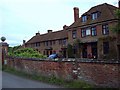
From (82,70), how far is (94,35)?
25.2 metres

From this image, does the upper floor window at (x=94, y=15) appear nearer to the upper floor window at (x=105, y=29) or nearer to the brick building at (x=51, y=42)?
the upper floor window at (x=105, y=29)

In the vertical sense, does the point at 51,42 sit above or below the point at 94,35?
below

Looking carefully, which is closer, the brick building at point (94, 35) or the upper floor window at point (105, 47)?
the brick building at point (94, 35)

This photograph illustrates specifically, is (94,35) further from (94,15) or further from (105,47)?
(94,15)

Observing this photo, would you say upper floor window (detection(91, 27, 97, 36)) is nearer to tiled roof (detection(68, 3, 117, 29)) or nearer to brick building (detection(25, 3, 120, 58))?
brick building (detection(25, 3, 120, 58))

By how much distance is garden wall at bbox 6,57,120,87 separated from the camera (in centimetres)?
1087

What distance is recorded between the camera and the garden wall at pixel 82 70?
10867 mm

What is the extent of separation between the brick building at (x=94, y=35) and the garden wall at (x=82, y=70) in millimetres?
17636

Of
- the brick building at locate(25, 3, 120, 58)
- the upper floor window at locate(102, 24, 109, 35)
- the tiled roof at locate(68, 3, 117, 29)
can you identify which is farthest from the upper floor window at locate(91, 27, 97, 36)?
the upper floor window at locate(102, 24, 109, 35)

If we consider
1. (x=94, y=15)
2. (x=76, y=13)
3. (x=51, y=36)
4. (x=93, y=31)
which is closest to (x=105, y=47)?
(x=93, y=31)

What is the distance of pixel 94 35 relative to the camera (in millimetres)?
37312

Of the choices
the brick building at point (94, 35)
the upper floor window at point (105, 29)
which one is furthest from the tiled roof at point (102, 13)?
the upper floor window at point (105, 29)

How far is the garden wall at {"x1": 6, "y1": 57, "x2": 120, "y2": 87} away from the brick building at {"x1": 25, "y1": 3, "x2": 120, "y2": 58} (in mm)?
17636

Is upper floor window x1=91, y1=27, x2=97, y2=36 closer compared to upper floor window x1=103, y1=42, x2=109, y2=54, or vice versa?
upper floor window x1=103, y1=42, x2=109, y2=54
